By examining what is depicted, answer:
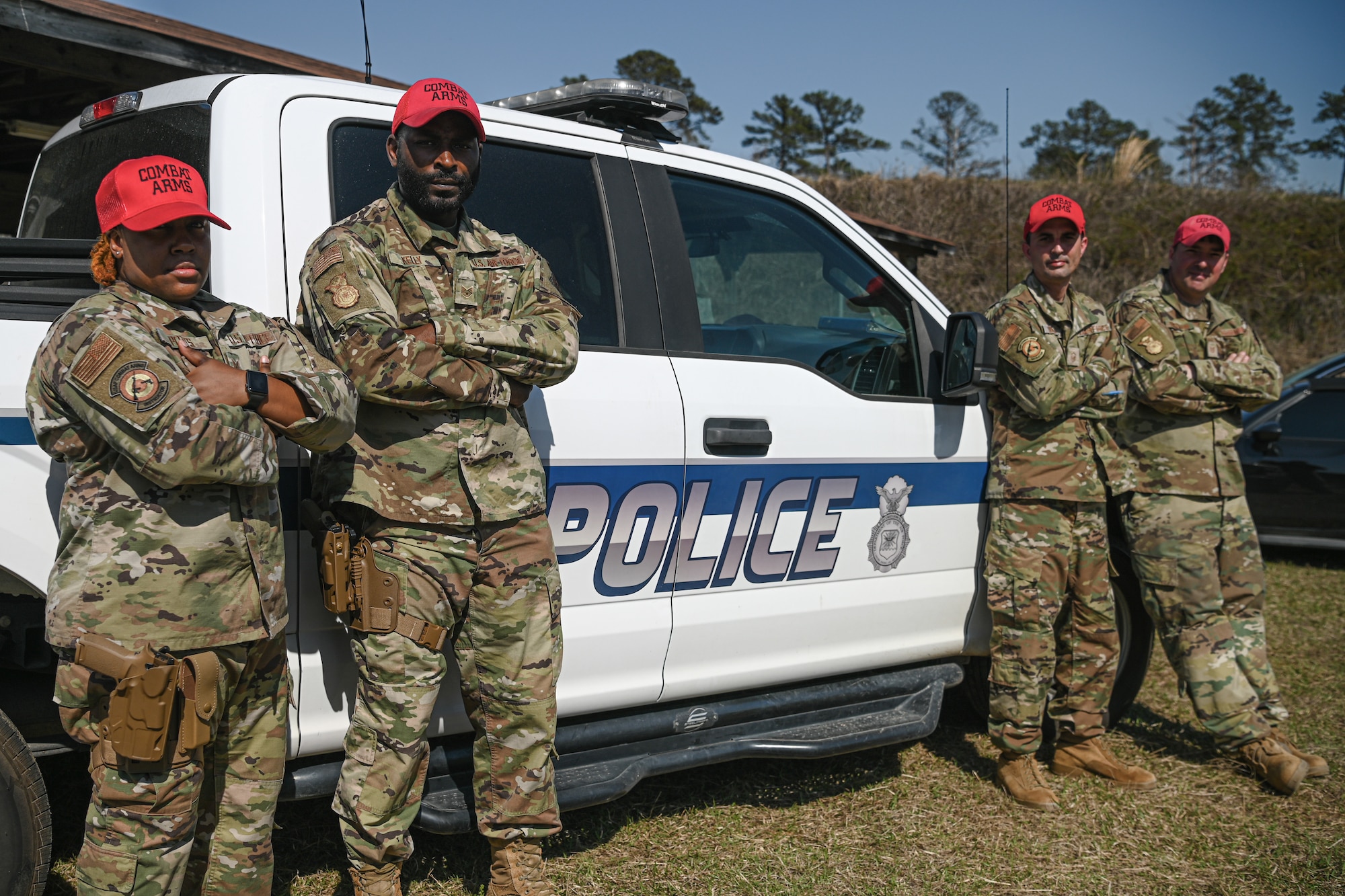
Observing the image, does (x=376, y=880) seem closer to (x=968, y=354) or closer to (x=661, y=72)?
(x=968, y=354)

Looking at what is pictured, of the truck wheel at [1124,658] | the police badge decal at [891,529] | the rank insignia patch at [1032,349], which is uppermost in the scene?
the rank insignia patch at [1032,349]

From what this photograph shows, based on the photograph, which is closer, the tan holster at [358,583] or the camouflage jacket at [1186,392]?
the tan holster at [358,583]

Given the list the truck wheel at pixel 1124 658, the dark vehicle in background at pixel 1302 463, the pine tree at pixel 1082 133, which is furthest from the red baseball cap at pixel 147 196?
the pine tree at pixel 1082 133

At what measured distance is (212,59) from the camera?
411 centimetres

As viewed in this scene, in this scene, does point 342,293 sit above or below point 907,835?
above

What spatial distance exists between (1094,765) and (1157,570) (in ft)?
2.45

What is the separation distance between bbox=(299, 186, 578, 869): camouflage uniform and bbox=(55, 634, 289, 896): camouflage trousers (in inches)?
7.5

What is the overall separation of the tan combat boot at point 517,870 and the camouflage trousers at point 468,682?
0.05 m

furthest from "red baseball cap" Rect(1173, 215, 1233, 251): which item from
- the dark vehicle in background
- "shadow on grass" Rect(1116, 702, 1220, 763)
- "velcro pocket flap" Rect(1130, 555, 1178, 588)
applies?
the dark vehicle in background

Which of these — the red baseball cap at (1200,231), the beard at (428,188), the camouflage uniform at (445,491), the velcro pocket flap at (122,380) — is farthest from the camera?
the red baseball cap at (1200,231)

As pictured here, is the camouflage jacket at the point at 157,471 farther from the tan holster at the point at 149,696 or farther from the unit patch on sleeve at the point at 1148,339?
the unit patch on sleeve at the point at 1148,339

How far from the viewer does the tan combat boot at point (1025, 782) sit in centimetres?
361

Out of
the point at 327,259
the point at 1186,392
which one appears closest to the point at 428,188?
the point at 327,259

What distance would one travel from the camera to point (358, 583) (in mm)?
2367
